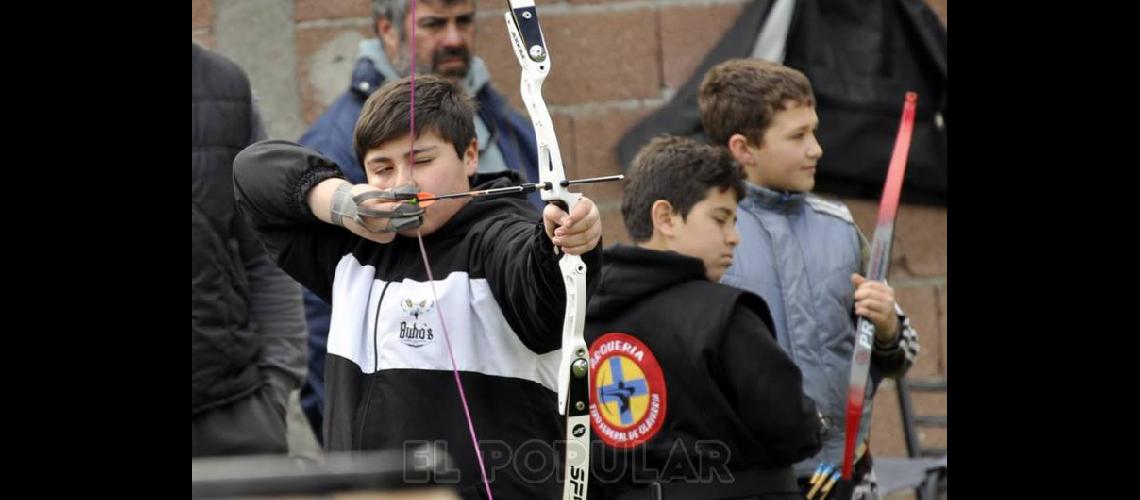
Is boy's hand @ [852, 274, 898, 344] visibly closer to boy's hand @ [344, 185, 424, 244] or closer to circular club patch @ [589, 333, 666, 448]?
circular club patch @ [589, 333, 666, 448]

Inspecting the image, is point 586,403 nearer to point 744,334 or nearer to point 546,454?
point 546,454

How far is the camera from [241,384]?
2.92 metres

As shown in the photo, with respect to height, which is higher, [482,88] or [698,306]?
[482,88]

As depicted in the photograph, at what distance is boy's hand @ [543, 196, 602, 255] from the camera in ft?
7.02

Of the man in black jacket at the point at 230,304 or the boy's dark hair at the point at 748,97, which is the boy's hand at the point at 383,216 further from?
the boy's dark hair at the point at 748,97

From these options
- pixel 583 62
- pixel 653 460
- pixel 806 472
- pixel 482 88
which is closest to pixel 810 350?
pixel 806 472

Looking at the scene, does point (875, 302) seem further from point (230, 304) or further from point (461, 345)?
point (230, 304)

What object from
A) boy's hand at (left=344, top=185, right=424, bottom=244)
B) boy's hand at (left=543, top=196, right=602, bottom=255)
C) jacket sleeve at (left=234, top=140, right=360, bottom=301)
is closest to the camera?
boy's hand at (left=543, top=196, right=602, bottom=255)

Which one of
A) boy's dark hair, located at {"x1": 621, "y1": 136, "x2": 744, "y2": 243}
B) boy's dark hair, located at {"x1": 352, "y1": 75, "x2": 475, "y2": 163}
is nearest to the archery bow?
boy's dark hair, located at {"x1": 352, "y1": 75, "x2": 475, "y2": 163}

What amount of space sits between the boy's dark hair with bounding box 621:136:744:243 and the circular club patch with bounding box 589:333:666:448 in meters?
0.29

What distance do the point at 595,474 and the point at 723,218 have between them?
0.52 metres

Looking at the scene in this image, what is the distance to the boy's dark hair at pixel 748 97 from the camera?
329 centimetres

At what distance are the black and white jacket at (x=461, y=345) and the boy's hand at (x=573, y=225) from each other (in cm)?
6

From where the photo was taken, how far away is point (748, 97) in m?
3.31
